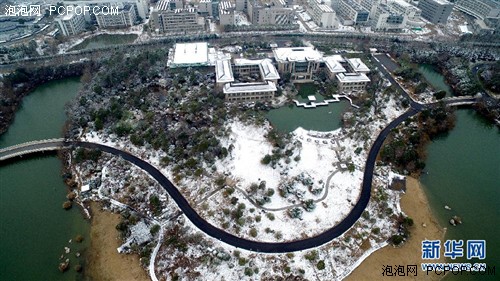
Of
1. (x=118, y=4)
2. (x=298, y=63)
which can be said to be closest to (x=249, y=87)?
(x=298, y=63)

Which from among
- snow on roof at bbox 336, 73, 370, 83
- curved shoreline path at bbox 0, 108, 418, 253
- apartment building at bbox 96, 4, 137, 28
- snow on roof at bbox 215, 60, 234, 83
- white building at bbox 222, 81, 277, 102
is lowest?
curved shoreline path at bbox 0, 108, 418, 253

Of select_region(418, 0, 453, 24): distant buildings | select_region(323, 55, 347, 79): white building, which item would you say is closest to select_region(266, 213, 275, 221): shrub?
select_region(323, 55, 347, 79): white building

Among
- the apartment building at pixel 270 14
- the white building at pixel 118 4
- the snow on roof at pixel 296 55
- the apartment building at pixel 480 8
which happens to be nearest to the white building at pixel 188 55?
the snow on roof at pixel 296 55

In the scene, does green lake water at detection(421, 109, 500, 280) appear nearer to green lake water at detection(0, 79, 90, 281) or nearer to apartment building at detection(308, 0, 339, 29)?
green lake water at detection(0, 79, 90, 281)

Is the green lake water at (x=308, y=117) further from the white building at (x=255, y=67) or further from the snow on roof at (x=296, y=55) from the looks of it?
the snow on roof at (x=296, y=55)

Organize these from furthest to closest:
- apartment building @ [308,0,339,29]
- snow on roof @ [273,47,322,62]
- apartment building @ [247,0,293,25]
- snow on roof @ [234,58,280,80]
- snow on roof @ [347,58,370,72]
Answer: apartment building @ [247,0,293,25], apartment building @ [308,0,339,29], snow on roof @ [273,47,322,62], snow on roof @ [347,58,370,72], snow on roof @ [234,58,280,80]

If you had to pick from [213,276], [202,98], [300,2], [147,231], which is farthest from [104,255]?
[300,2]

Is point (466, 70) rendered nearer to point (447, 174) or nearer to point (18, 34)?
point (447, 174)
